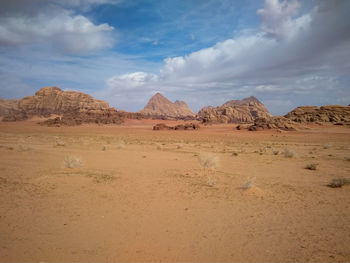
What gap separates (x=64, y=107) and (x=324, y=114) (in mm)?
64381

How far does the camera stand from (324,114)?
139ft

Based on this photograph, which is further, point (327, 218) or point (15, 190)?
point (15, 190)

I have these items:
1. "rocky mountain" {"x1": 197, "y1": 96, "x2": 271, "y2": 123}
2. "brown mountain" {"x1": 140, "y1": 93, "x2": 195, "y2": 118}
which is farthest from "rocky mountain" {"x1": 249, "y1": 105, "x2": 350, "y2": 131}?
"brown mountain" {"x1": 140, "y1": 93, "x2": 195, "y2": 118}

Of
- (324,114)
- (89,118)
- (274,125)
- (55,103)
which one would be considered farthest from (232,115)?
(55,103)

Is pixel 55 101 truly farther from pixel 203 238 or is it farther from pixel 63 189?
pixel 203 238

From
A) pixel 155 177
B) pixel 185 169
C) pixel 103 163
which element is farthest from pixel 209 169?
pixel 103 163

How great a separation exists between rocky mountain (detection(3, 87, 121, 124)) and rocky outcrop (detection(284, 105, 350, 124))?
1598 inches

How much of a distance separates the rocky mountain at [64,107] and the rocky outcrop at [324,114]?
40.6 m

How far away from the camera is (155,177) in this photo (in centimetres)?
903

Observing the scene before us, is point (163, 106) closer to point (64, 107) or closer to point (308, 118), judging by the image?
point (64, 107)

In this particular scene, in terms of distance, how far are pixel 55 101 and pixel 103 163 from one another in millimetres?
64695

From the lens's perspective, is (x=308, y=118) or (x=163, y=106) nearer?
(x=308, y=118)

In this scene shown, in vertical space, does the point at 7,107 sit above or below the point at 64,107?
above

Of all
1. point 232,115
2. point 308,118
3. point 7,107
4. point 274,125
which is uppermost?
point 7,107
